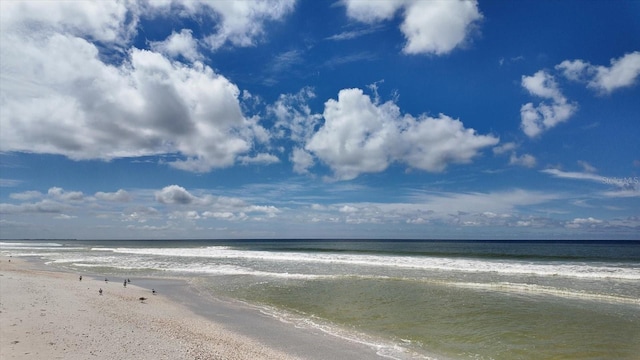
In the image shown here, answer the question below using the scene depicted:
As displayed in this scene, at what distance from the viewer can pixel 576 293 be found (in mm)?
21438

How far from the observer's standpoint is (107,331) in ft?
38.3

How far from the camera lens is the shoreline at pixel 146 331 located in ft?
32.2

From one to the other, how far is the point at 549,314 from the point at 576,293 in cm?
715

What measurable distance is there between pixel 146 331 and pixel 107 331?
110 cm

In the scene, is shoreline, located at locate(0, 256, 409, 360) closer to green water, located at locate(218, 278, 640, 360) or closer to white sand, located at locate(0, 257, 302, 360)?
white sand, located at locate(0, 257, 302, 360)

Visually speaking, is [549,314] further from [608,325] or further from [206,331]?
[206,331]

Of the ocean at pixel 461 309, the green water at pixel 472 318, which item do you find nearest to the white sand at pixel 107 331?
the ocean at pixel 461 309

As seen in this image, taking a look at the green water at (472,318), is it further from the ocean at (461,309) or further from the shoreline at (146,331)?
the shoreline at (146,331)

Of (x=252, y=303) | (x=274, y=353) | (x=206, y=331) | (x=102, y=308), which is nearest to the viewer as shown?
(x=274, y=353)

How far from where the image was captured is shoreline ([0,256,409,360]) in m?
9.81

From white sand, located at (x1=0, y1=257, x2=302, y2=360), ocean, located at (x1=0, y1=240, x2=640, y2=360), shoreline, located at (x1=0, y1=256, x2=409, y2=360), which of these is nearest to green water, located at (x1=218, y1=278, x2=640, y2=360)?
ocean, located at (x1=0, y1=240, x2=640, y2=360)

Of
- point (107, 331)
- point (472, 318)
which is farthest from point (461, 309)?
point (107, 331)

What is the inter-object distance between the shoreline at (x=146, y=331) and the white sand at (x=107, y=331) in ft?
0.07

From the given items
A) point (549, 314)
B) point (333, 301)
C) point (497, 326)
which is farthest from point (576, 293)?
point (333, 301)
